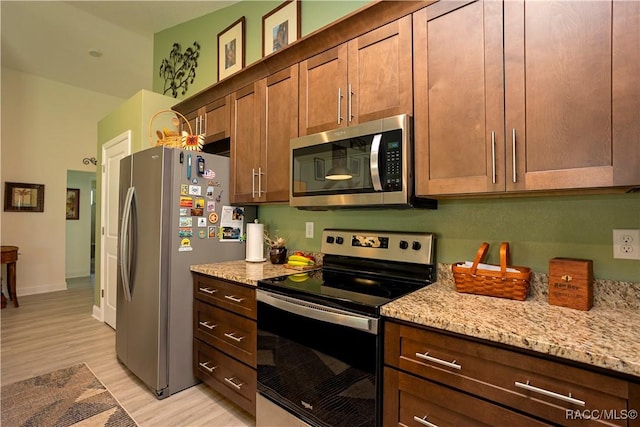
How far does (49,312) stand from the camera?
3.99 m

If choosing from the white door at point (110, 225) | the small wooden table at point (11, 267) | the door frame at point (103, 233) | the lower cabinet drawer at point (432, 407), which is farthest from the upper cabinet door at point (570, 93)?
the small wooden table at point (11, 267)

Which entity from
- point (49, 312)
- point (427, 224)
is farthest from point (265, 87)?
point (49, 312)

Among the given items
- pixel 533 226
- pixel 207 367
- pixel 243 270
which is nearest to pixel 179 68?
pixel 243 270

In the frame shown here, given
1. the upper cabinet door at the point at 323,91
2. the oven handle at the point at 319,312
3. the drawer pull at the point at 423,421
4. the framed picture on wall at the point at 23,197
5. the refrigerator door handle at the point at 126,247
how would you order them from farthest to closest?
A: the framed picture on wall at the point at 23,197 → the refrigerator door handle at the point at 126,247 → the upper cabinet door at the point at 323,91 → the oven handle at the point at 319,312 → the drawer pull at the point at 423,421

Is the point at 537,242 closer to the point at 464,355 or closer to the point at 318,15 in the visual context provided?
the point at 464,355

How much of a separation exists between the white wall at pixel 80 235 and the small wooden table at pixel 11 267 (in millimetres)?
1863

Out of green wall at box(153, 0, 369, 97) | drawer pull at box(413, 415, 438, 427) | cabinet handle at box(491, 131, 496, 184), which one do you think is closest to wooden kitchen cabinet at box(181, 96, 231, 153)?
green wall at box(153, 0, 369, 97)

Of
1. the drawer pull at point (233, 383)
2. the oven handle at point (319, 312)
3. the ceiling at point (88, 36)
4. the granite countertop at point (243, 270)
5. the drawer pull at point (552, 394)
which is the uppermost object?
the ceiling at point (88, 36)

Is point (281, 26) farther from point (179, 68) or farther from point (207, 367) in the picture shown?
point (207, 367)

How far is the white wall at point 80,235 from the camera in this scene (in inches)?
241

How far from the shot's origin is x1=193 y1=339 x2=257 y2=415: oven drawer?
1801mm

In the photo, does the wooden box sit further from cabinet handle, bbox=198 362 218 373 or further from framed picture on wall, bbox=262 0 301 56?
framed picture on wall, bbox=262 0 301 56

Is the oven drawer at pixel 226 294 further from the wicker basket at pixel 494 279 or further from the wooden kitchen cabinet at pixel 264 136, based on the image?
the wicker basket at pixel 494 279

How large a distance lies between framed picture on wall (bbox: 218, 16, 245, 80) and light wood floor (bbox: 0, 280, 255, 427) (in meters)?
2.73
